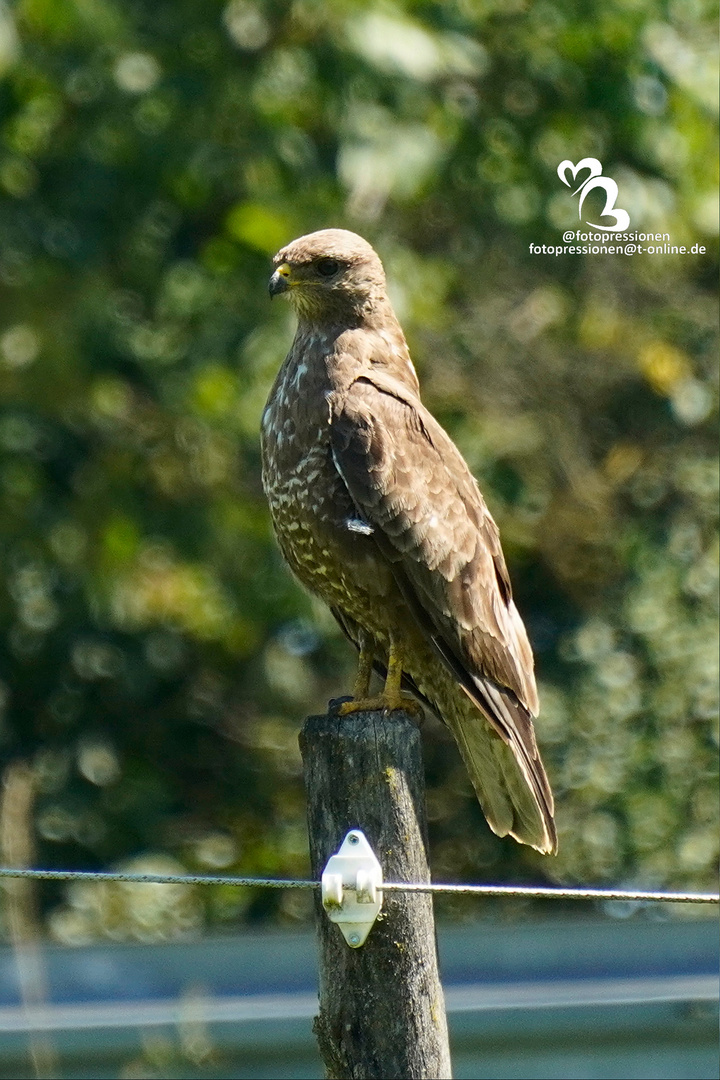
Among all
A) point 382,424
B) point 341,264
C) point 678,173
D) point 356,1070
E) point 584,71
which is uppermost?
point 584,71

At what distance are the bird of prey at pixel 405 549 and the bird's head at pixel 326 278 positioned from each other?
0.06 meters

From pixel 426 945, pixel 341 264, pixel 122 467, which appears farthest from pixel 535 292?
pixel 426 945

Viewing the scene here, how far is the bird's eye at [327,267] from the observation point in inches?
159

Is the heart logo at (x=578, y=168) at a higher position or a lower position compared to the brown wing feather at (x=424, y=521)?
higher

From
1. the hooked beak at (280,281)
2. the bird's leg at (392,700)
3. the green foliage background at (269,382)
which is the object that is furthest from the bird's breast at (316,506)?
the green foliage background at (269,382)

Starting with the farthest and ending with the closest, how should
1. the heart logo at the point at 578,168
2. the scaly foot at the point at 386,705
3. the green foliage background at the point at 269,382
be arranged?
the heart logo at the point at 578,168, the green foliage background at the point at 269,382, the scaly foot at the point at 386,705

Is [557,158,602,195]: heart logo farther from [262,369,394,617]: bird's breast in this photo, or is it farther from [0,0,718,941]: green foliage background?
[262,369,394,617]: bird's breast

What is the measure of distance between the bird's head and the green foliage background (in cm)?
64

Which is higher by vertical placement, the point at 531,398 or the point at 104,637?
the point at 531,398

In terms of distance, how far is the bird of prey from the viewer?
3.70m

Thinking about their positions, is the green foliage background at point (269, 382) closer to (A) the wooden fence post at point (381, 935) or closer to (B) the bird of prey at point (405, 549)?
(B) the bird of prey at point (405, 549)

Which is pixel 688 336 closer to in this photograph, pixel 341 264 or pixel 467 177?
pixel 467 177

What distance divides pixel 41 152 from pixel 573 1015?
3313 millimetres

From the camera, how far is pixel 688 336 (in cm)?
690
